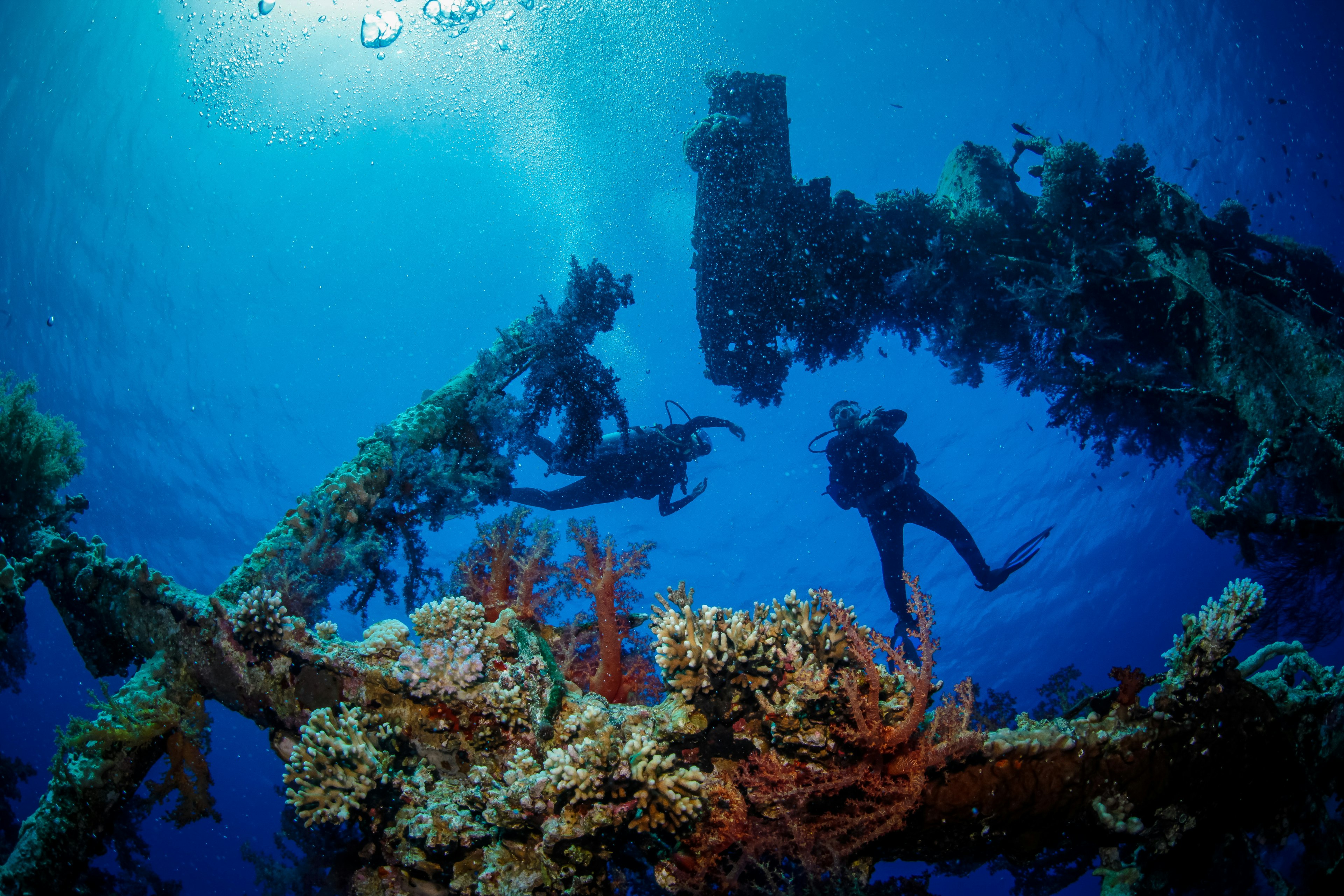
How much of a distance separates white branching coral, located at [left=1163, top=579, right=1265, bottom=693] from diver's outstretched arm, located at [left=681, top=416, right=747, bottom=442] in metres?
6.75

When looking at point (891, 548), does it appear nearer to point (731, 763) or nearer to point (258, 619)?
point (731, 763)

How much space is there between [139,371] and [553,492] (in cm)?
2801

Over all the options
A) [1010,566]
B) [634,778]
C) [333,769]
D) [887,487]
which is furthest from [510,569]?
[1010,566]

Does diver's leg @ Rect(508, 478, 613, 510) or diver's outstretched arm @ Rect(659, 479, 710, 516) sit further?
diver's leg @ Rect(508, 478, 613, 510)

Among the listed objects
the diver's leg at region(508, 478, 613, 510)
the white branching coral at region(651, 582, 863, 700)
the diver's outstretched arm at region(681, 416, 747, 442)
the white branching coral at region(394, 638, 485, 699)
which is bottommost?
the white branching coral at region(651, 582, 863, 700)

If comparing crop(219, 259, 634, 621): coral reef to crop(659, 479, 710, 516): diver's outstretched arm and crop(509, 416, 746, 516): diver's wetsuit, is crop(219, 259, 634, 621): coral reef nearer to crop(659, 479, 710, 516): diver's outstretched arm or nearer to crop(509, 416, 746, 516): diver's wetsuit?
crop(509, 416, 746, 516): diver's wetsuit

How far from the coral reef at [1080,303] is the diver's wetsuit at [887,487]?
194cm

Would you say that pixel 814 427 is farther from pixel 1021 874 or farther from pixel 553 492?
pixel 1021 874

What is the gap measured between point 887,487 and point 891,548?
1226mm

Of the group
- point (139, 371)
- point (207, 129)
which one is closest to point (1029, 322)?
point (207, 129)

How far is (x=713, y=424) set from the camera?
9.60 m

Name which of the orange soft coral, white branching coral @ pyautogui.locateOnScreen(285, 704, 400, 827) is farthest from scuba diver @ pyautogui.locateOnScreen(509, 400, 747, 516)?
the orange soft coral

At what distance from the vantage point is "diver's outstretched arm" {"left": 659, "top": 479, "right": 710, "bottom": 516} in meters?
9.32

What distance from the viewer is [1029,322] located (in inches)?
304
